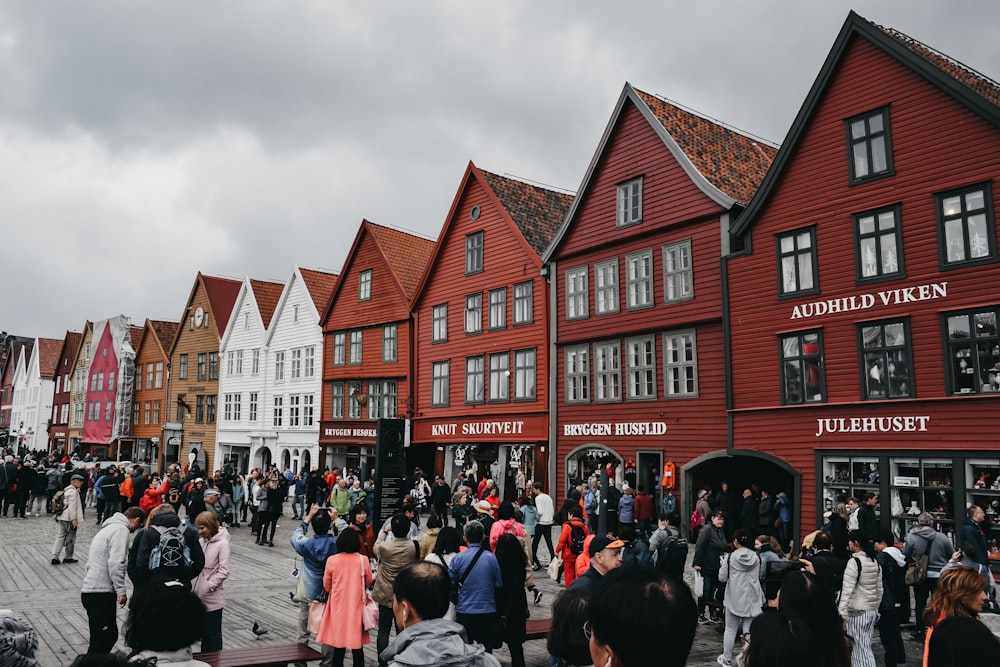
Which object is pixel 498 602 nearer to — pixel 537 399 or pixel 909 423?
pixel 909 423

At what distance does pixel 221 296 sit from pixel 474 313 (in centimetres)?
2512

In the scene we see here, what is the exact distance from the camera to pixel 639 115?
2595 centimetres

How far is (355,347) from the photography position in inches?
1506

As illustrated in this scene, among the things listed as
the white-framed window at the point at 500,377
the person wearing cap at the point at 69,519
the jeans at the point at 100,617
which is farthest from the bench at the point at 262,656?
the white-framed window at the point at 500,377

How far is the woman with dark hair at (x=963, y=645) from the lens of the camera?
4.27 meters

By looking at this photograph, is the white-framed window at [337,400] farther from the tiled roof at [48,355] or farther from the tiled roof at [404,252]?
the tiled roof at [48,355]

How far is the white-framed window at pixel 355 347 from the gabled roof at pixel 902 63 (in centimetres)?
2100

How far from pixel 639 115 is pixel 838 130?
23.5ft

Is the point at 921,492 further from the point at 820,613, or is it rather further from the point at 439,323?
the point at 439,323

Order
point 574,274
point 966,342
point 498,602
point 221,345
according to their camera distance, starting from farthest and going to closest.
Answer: point 221,345
point 574,274
point 966,342
point 498,602

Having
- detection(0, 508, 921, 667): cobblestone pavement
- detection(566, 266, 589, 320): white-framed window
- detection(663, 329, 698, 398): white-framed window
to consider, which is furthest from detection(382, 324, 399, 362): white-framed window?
detection(663, 329, 698, 398): white-framed window

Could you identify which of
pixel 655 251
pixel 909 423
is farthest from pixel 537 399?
pixel 909 423

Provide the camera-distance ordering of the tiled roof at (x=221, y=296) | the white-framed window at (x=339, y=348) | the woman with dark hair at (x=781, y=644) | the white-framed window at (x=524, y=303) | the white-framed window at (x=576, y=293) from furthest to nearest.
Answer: the tiled roof at (x=221, y=296) → the white-framed window at (x=339, y=348) → the white-framed window at (x=524, y=303) → the white-framed window at (x=576, y=293) → the woman with dark hair at (x=781, y=644)

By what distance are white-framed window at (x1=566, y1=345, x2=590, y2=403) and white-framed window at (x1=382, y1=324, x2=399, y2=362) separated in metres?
11.0
